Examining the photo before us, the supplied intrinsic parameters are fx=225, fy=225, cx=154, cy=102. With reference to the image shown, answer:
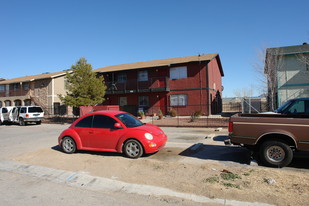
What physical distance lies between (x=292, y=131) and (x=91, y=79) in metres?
18.4

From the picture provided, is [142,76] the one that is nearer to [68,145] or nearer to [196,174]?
[68,145]

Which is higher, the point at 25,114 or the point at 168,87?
the point at 168,87

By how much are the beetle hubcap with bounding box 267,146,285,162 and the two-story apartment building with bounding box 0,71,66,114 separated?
30.3 m

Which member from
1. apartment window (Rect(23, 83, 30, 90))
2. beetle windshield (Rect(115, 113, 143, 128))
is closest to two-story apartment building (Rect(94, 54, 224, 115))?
beetle windshield (Rect(115, 113, 143, 128))

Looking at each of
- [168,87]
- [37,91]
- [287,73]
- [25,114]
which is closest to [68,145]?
[25,114]

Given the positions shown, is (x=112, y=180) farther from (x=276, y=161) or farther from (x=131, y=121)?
(x=276, y=161)

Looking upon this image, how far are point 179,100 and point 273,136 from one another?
19364mm

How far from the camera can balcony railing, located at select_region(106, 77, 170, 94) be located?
25047 millimetres

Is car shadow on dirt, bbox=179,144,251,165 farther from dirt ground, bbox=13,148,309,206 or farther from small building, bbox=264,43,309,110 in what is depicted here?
small building, bbox=264,43,309,110

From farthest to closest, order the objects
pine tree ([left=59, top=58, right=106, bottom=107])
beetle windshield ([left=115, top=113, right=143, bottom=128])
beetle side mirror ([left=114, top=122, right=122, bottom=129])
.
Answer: pine tree ([left=59, top=58, right=106, bottom=107]) → beetle windshield ([left=115, top=113, right=143, bottom=128]) → beetle side mirror ([left=114, top=122, right=122, bottom=129])

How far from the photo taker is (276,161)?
18.5ft

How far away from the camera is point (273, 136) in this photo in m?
5.81

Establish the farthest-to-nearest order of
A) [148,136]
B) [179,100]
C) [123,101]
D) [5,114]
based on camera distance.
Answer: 1. [123,101]
2. [179,100]
3. [5,114]
4. [148,136]

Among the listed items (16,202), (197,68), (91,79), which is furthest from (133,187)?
(197,68)
